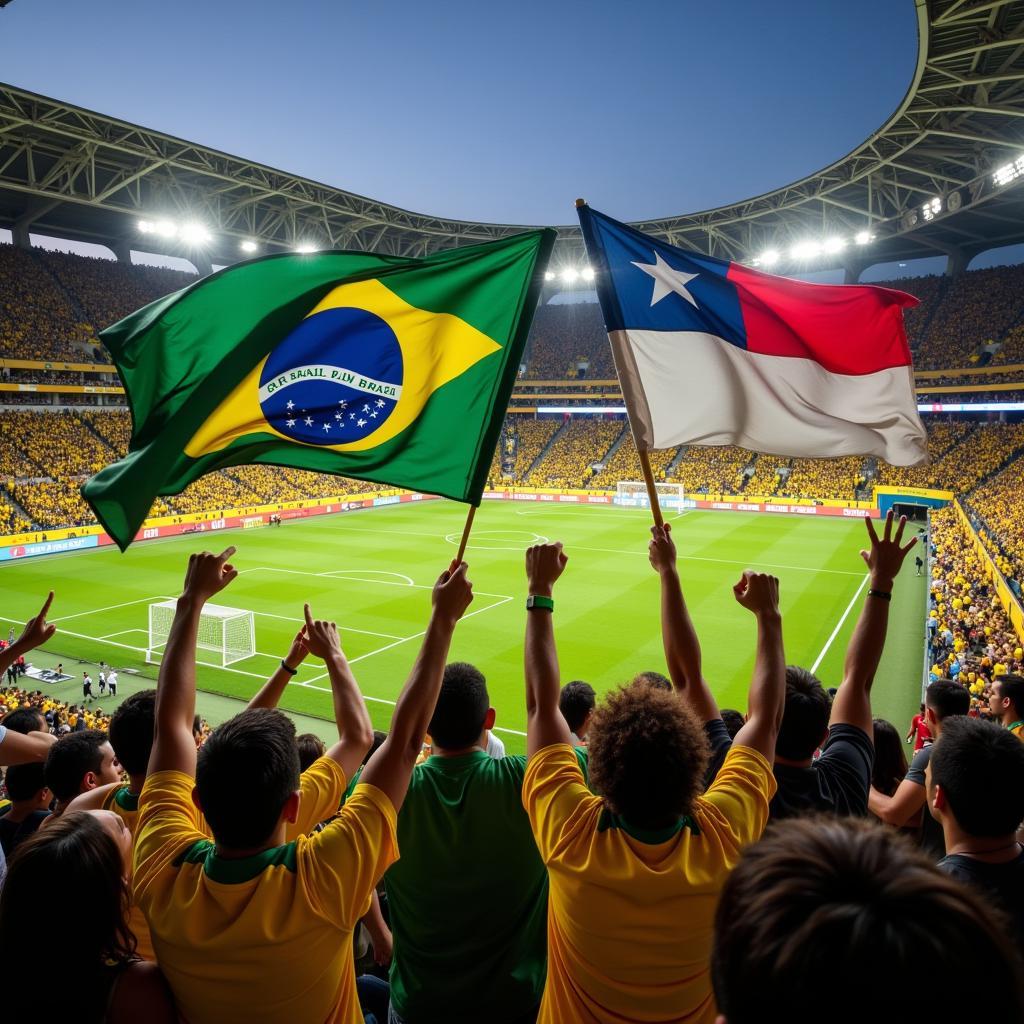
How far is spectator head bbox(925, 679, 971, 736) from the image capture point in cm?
607

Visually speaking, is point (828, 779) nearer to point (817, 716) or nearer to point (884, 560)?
point (817, 716)

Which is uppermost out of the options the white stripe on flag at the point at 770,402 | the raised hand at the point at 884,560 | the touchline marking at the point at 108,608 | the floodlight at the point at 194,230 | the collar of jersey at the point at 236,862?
the floodlight at the point at 194,230

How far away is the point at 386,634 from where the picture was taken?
22406 mm

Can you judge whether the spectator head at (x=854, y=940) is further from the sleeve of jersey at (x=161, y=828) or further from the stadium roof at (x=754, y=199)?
the stadium roof at (x=754, y=199)

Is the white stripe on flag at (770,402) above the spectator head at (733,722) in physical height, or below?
above

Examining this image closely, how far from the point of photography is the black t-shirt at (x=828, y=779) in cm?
339

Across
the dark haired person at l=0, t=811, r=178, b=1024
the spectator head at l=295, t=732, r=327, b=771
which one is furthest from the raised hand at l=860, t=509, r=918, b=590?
the spectator head at l=295, t=732, r=327, b=771

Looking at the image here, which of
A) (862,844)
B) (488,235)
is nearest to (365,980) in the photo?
(862,844)

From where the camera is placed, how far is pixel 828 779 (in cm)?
349

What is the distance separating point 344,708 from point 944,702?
5.26m

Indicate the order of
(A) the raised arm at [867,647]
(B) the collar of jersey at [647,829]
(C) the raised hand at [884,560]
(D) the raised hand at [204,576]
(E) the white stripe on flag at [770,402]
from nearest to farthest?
(B) the collar of jersey at [647,829] → (D) the raised hand at [204,576] → (A) the raised arm at [867,647] → (C) the raised hand at [884,560] → (E) the white stripe on flag at [770,402]

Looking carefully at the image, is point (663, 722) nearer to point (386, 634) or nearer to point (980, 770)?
point (980, 770)

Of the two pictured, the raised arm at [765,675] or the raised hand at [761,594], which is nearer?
the raised arm at [765,675]

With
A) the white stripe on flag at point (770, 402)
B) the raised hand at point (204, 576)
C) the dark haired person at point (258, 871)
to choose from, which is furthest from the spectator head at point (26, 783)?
the white stripe on flag at point (770, 402)
